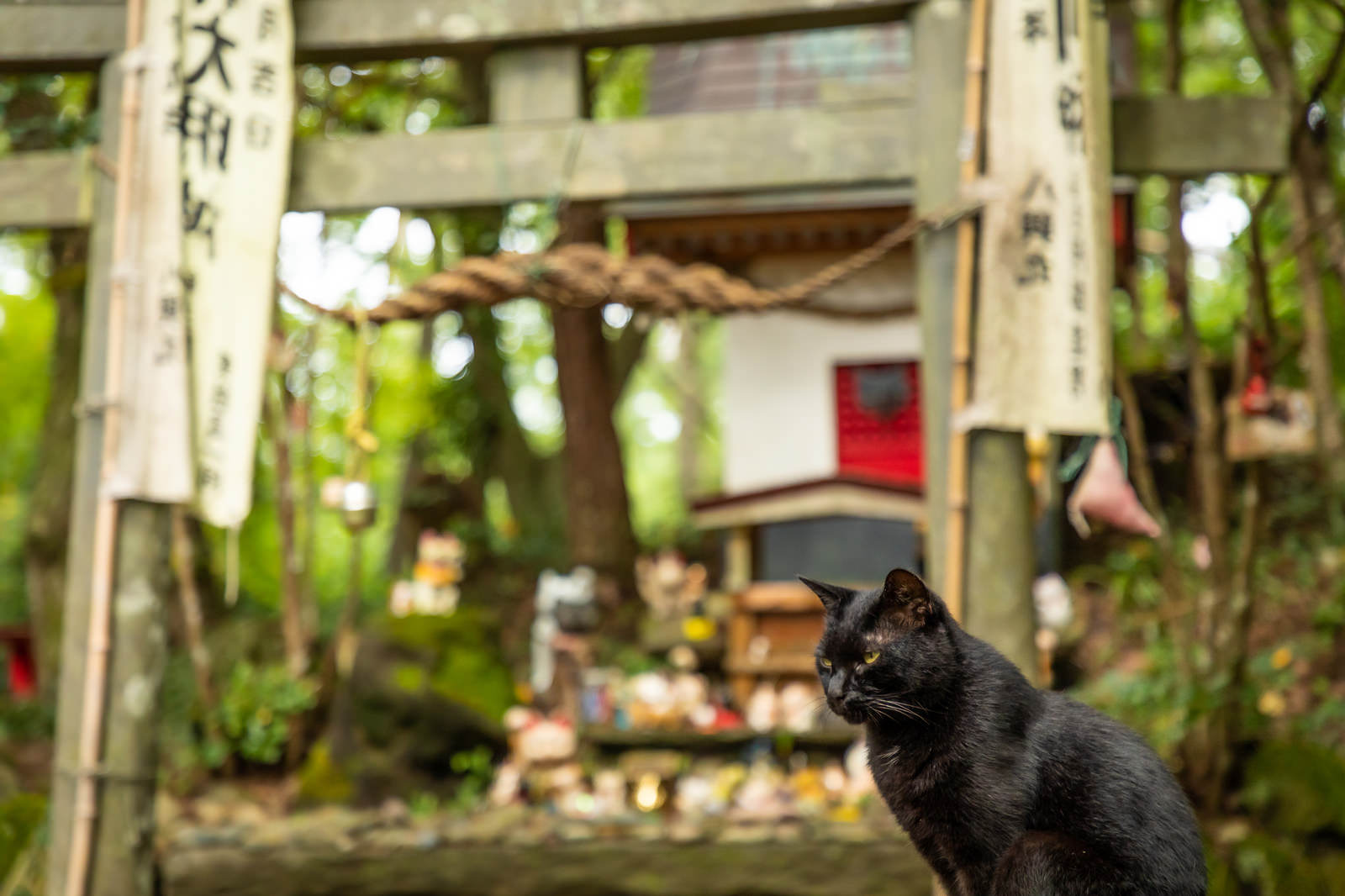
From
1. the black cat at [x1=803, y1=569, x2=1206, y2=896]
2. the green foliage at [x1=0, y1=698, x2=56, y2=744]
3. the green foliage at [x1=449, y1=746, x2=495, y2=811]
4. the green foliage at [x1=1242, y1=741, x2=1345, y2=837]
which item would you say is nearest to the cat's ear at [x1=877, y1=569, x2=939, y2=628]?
the black cat at [x1=803, y1=569, x2=1206, y2=896]

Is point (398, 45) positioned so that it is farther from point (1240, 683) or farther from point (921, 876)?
point (1240, 683)

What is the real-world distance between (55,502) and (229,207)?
237 inches

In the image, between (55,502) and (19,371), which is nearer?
(55,502)

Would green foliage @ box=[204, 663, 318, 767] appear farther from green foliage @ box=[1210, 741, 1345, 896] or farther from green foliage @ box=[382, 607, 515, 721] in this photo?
green foliage @ box=[1210, 741, 1345, 896]

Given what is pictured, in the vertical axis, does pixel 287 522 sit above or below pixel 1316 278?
below

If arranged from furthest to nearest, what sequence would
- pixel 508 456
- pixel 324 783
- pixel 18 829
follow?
pixel 508 456 → pixel 324 783 → pixel 18 829

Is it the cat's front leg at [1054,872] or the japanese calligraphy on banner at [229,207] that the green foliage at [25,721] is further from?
the cat's front leg at [1054,872]

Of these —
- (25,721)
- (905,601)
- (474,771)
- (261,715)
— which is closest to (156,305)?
(905,601)

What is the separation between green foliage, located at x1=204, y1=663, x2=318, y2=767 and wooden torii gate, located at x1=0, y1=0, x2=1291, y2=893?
2.96 meters

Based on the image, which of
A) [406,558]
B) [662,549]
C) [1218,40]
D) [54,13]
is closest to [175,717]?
[406,558]

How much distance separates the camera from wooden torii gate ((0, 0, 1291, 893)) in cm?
386

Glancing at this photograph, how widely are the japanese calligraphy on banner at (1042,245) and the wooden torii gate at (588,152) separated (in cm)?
21

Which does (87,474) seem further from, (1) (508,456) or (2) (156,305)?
(1) (508,456)

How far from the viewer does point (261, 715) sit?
7.00 metres
